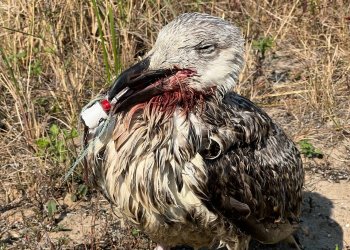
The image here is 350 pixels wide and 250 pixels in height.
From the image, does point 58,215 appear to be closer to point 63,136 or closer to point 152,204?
point 63,136

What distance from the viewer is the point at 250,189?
3.92 meters

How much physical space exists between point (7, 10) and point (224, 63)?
2.90 m

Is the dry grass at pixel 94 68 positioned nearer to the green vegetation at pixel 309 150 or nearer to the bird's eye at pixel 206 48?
the green vegetation at pixel 309 150

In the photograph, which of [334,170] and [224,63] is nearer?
[224,63]

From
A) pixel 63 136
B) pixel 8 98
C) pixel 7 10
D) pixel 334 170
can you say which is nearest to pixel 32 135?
pixel 63 136

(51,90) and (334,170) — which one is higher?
(51,90)

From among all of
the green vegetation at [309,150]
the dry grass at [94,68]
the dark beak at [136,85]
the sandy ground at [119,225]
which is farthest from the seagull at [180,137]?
the green vegetation at [309,150]

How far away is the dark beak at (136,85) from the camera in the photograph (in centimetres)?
351

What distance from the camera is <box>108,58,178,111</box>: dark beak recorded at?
3508 mm

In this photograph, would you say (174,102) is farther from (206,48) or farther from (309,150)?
(309,150)

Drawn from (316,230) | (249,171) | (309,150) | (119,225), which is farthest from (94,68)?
(249,171)

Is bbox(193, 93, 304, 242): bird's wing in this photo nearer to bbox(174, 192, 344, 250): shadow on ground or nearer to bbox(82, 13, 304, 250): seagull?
bbox(82, 13, 304, 250): seagull

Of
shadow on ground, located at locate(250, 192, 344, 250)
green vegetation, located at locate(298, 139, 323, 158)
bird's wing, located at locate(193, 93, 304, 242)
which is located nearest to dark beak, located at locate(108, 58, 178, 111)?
bird's wing, located at locate(193, 93, 304, 242)

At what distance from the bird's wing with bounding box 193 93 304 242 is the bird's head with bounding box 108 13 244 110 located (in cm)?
16
